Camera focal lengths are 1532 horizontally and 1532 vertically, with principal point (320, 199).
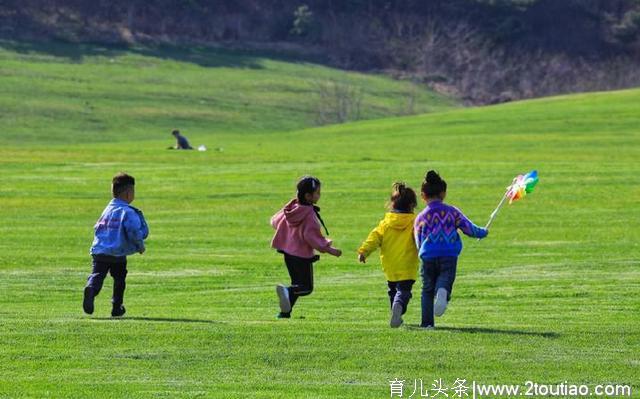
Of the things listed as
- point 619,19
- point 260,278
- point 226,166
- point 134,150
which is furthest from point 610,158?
point 619,19

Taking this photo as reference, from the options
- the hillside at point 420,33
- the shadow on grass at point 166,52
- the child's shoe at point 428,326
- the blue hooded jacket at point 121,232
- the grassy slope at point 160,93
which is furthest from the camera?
the hillside at point 420,33

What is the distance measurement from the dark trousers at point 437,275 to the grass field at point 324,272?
0.25 meters

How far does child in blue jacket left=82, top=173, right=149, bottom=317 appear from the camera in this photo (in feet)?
52.5

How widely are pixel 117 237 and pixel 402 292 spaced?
3.07 meters

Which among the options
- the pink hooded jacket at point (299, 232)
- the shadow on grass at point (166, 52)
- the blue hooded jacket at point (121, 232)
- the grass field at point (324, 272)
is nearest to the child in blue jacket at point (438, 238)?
the grass field at point (324, 272)

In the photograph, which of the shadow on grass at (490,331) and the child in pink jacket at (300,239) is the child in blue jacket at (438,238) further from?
the child in pink jacket at (300,239)

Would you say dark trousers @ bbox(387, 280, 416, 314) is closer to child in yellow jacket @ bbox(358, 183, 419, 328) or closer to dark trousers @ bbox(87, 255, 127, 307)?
child in yellow jacket @ bbox(358, 183, 419, 328)

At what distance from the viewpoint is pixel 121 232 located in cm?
1605

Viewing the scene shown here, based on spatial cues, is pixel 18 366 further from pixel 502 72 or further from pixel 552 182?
pixel 502 72

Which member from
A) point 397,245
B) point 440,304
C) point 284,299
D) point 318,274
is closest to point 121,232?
point 284,299

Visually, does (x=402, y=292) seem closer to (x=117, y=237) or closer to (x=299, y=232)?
(x=299, y=232)

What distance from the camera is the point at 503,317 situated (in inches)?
659

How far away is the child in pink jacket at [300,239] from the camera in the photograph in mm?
16312

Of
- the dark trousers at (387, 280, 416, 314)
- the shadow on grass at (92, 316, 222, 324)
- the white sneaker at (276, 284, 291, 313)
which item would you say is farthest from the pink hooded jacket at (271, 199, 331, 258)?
the shadow on grass at (92, 316, 222, 324)
